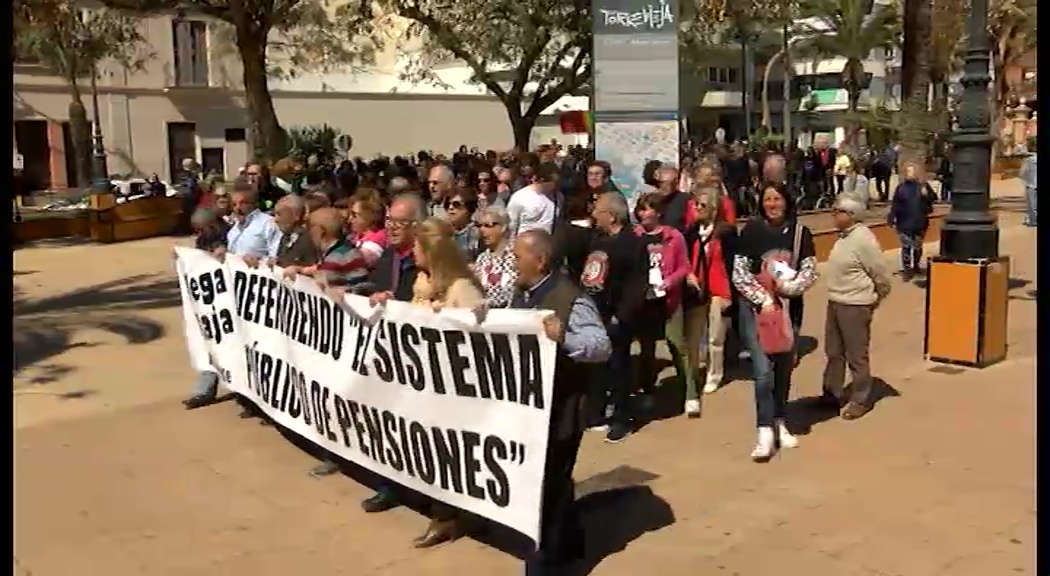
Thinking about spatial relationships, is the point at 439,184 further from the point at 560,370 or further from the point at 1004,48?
the point at 1004,48

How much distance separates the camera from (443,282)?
5238mm

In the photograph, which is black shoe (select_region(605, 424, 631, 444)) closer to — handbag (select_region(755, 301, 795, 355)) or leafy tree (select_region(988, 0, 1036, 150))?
handbag (select_region(755, 301, 795, 355))

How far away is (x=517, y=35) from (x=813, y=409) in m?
22.0

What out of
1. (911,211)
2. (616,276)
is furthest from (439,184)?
(911,211)

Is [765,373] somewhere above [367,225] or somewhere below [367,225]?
below

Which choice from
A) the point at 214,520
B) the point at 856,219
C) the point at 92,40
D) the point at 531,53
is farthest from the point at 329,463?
the point at 92,40

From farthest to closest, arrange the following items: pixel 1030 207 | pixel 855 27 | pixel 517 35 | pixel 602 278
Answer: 1. pixel 855 27
2. pixel 517 35
3. pixel 1030 207
4. pixel 602 278

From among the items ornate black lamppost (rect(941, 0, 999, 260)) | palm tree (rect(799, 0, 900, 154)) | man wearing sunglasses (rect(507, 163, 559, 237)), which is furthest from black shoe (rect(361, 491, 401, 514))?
palm tree (rect(799, 0, 900, 154))

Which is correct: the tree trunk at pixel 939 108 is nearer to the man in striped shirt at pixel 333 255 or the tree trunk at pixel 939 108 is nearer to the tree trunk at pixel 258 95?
the tree trunk at pixel 258 95

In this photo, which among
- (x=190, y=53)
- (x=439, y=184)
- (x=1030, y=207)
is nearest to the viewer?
(x=439, y=184)

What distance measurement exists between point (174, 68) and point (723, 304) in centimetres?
3511

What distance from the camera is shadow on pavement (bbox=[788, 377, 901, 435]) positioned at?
7.18 metres

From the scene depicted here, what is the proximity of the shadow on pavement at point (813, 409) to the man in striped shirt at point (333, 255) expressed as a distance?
8.90 feet

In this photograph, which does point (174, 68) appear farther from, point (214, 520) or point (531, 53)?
point (214, 520)
